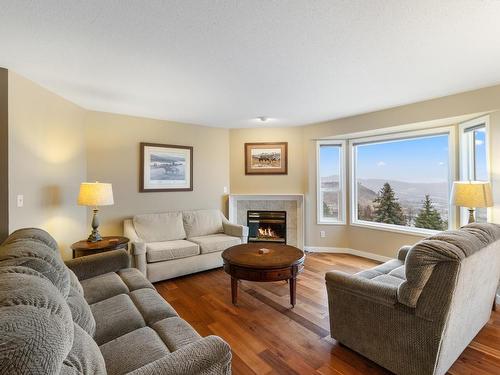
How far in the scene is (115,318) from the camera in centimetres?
159

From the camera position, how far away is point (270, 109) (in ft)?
11.8

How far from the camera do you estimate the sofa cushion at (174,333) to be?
53.1 inches

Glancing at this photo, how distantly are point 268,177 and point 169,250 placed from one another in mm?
2249

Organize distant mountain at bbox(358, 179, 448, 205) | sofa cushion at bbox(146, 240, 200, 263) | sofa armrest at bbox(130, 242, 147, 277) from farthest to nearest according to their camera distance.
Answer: distant mountain at bbox(358, 179, 448, 205)
sofa cushion at bbox(146, 240, 200, 263)
sofa armrest at bbox(130, 242, 147, 277)

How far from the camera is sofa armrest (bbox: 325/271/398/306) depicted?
5.39ft

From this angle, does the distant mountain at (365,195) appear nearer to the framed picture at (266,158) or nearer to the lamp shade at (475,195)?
the framed picture at (266,158)

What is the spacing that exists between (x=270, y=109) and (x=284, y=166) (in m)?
1.38

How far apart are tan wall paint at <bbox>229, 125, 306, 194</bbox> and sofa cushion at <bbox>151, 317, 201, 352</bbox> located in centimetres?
335

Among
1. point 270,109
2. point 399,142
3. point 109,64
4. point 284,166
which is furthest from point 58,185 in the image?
point 399,142

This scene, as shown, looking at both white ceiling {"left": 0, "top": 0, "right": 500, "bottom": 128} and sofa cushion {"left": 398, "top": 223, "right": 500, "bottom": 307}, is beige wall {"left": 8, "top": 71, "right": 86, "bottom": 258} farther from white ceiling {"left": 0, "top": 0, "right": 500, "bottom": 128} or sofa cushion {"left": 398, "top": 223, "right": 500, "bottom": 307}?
sofa cushion {"left": 398, "top": 223, "right": 500, "bottom": 307}

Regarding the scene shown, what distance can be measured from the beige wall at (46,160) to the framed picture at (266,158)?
104 inches

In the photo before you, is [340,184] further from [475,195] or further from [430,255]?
[430,255]

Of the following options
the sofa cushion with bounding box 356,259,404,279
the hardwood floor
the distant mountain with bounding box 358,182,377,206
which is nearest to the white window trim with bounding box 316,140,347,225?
the distant mountain with bounding box 358,182,377,206

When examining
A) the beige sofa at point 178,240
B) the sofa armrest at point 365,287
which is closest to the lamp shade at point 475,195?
the sofa armrest at point 365,287
